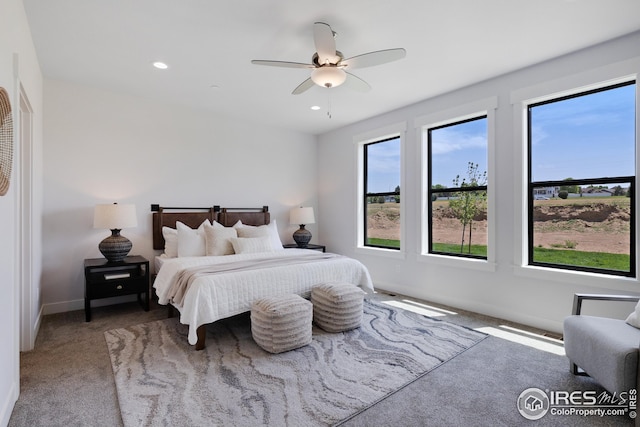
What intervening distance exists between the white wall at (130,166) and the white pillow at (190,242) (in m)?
0.67

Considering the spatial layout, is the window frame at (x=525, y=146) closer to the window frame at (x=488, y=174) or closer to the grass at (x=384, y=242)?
the window frame at (x=488, y=174)

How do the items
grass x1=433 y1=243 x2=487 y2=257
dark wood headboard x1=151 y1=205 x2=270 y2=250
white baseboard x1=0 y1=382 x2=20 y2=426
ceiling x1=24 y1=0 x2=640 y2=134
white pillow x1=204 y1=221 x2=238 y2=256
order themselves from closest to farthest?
white baseboard x1=0 y1=382 x2=20 y2=426 < ceiling x1=24 y1=0 x2=640 y2=134 < grass x1=433 y1=243 x2=487 y2=257 < white pillow x1=204 y1=221 x2=238 y2=256 < dark wood headboard x1=151 y1=205 x2=270 y2=250

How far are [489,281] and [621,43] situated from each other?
256 centimetres

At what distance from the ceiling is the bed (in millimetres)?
1832

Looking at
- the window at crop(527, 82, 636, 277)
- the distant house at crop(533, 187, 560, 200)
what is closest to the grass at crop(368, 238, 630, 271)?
the window at crop(527, 82, 636, 277)

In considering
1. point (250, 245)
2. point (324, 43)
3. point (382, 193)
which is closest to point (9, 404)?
point (250, 245)

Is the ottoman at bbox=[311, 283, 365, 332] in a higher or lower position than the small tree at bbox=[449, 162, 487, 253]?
lower

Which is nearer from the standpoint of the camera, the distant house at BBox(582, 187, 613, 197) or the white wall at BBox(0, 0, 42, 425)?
the white wall at BBox(0, 0, 42, 425)

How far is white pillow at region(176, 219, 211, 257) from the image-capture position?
4.03 metres

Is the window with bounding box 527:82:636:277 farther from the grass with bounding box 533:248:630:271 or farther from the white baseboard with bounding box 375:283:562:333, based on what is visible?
the white baseboard with bounding box 375:283:562:333

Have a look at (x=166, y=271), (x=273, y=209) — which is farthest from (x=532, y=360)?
(x=273, y=209)

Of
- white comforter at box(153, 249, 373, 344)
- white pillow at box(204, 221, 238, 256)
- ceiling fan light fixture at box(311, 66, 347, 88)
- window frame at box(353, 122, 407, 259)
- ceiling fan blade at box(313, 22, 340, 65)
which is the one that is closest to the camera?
ceiling fan blade at box(313, 22, 340, 65)

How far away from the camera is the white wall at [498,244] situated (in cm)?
305

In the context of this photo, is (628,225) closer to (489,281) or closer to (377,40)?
(489,281)
